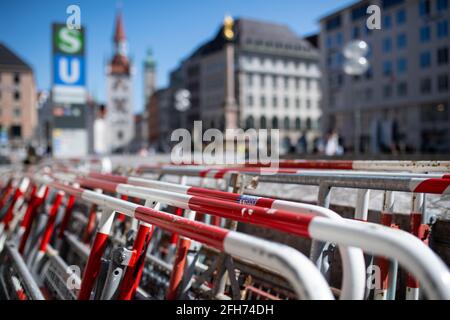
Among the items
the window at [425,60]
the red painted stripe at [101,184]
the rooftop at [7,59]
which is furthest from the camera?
the window at [425,60]

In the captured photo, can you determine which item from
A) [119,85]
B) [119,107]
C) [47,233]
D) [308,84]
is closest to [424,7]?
[308,84]

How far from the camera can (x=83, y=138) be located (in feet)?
65.7

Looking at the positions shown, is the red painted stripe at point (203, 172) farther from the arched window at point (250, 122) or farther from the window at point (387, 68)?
the arched window at point (250, 122)

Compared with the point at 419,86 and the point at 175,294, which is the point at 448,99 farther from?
the point at 175,294

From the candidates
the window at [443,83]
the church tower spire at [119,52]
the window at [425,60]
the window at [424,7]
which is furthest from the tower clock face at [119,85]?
the window at [443,83]

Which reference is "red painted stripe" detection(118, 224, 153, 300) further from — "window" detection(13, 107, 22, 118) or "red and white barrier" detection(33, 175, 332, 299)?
"window" detection(13, 107, 22, 118)

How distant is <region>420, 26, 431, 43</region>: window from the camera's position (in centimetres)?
5438

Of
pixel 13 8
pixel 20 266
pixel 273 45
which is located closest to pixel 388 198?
pixel 20 266

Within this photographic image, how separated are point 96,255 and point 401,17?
60.7 m

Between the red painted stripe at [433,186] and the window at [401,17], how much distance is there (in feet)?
197

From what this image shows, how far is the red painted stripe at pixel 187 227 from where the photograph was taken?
173cm

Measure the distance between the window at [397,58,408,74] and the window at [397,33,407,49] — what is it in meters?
1.45

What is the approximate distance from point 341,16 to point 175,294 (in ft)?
221

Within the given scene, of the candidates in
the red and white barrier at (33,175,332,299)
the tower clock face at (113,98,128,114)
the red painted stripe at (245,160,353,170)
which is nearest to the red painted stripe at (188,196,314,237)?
the red and white barrier at (33,175,332,299)
